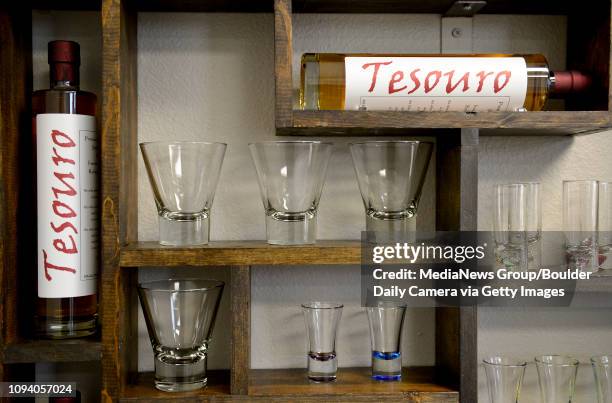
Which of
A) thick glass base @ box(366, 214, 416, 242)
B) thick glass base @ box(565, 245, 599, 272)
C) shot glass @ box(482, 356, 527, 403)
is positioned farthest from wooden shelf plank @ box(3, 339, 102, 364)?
thick glass base @ box(565, 245, 599, 272)

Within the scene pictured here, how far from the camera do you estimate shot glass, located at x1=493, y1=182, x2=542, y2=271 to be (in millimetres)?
777

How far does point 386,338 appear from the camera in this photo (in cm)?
81

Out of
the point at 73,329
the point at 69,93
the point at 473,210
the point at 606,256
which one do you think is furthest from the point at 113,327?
the point at 606,256

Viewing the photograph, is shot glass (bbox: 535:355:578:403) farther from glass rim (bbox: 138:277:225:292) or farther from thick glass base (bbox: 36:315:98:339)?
thick glass base (bbox: 36:315:98:339)

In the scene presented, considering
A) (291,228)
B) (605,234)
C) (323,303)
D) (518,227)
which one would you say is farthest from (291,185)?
(605,234)

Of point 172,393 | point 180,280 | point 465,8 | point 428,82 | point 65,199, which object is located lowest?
point 172,393

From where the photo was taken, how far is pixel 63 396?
2.56 ft

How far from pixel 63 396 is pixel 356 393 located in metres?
0.35

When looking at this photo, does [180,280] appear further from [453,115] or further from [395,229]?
[453,115]

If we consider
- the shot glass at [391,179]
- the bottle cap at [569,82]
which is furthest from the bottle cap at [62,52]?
the bottle cap at [569,82]

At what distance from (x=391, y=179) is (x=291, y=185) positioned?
120 mm

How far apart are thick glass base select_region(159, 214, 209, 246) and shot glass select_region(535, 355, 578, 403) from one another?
1.48ft

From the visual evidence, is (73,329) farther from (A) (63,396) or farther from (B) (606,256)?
(B) (606,256)

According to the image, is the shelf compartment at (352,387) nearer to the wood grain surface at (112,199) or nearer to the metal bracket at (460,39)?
the wood grain surface at (112,199)
